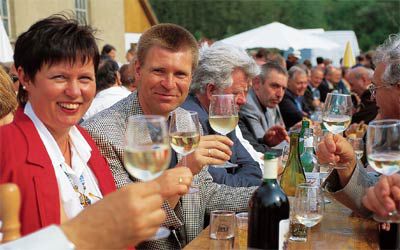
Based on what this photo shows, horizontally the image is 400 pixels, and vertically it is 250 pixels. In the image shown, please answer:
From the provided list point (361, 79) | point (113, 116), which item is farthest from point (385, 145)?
point (361, 79)

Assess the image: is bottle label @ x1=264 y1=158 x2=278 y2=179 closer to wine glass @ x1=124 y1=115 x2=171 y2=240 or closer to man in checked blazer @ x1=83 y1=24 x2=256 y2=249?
wine glass @ x1=124 y1=115 x2=171 y2=240

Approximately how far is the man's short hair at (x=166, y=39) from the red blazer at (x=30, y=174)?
865 millimetres

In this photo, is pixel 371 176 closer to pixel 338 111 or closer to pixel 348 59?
pixel 338 111

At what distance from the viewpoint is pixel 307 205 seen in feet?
5.76

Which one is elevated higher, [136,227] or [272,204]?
[136,227]

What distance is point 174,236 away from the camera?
7.47 feet

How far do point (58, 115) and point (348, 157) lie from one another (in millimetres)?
1260

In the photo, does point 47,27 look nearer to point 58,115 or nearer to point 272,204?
point 58,115

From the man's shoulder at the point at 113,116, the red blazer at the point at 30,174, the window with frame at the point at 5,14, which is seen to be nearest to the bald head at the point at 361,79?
the man's shoulder at the point at 113,116

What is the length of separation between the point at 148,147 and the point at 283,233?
60 cm

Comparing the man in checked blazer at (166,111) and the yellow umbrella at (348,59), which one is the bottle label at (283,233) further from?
the yellow umbrella at (348,59)

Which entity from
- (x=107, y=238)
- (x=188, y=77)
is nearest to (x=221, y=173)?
(x=188, y=77)

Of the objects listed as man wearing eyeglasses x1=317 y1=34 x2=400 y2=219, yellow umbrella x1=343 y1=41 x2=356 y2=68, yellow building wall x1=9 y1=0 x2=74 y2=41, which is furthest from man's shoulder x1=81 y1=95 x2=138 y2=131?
yellow umbrella x1=343 y1=41 x2=356 y2=68

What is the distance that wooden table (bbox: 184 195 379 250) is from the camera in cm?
191
